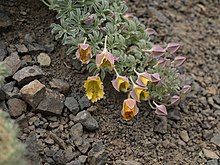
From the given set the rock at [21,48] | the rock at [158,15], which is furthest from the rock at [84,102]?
the rock at [158,15]

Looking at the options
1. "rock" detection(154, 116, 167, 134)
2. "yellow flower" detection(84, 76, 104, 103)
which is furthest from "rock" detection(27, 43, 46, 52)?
"rock" detection(154, 116, 167, 134)

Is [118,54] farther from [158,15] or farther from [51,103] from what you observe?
[158,15]

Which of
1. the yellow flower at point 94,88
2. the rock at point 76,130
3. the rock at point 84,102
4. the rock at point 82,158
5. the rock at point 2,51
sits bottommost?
the rock at point 82,158

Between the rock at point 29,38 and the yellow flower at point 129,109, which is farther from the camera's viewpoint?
the rock at point 29,38

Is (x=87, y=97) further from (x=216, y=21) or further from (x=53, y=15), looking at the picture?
(x=216, y=21)

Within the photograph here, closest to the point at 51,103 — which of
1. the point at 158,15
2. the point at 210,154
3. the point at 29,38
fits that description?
the point at 29,38

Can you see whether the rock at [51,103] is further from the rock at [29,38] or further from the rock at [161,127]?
the rock at [161,127]
